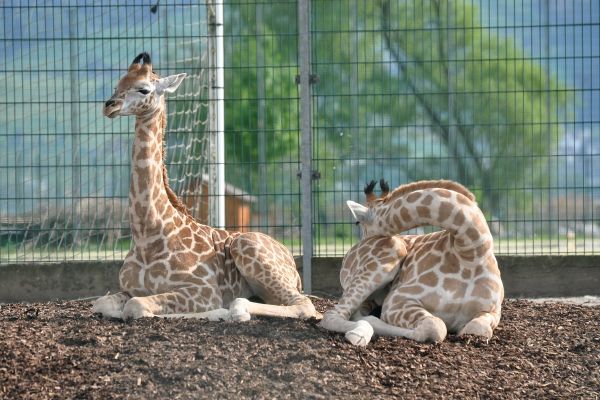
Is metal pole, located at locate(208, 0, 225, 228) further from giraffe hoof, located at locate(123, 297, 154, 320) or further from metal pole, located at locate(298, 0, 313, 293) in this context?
giraffe hoof, located at locate(123, 297, 154, 320)

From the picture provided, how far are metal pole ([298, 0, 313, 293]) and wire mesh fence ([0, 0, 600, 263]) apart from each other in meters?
0.13

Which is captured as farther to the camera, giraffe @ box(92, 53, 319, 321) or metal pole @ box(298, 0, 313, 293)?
metal pole @ box(298, 0, 313, 293)

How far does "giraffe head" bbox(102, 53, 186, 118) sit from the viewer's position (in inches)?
287

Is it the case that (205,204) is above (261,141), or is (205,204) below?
below

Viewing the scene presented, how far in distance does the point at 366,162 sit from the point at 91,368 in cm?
523

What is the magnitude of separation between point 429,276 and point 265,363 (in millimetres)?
1713

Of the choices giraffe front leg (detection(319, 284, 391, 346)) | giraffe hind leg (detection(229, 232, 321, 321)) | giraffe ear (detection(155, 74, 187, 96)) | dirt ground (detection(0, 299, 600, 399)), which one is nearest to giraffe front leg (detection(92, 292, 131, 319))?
dirt ground (detection(0, 299, 600, 399))

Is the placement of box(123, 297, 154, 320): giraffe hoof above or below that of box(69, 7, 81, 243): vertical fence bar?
below

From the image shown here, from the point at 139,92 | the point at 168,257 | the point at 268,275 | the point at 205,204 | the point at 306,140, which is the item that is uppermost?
the point at 139,92

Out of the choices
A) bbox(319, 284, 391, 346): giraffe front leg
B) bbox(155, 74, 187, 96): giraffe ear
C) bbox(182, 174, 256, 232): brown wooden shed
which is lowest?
bbox(319, 284, 391, 346): giraffe front leg

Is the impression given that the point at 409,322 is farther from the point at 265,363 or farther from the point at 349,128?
the point at 349,128

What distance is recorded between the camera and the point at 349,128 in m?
10.4

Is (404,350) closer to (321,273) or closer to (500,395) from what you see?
(500,395)

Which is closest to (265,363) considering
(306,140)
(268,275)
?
(268,275)
